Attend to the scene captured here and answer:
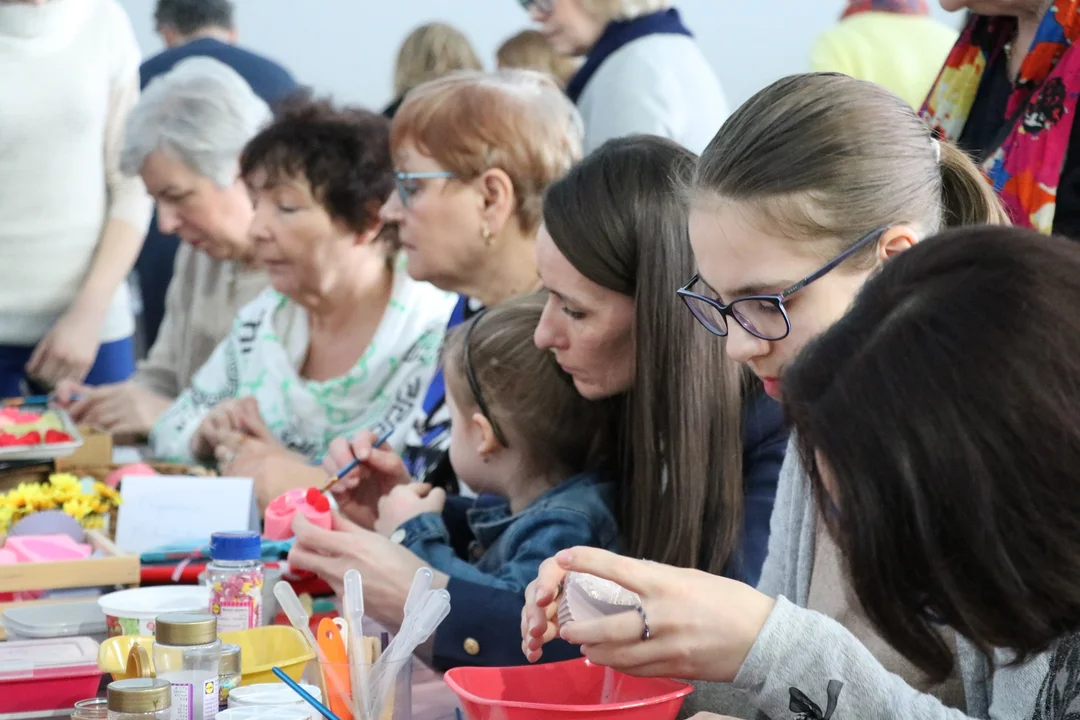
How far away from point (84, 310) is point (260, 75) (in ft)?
3.25

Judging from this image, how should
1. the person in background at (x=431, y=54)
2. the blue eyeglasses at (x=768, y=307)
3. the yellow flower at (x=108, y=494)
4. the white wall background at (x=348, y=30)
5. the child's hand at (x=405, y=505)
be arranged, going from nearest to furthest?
1. the blue eyeglasses at (x=768, y=307)
2. the child's hand at (x=405, y=505)
3. the yellow flower at (x=108, y=494)
4. the person in background at (x=431, y=54)
5. the white wall background at (x=348, y=30)

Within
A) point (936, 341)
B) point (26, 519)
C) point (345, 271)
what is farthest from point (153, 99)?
point (936, 341)

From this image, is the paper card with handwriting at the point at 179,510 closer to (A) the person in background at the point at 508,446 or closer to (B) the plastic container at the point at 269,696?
(A) the person in background at the point at 508,446

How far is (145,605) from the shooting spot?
1.45 meters

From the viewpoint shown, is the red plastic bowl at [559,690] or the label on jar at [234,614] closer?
the red plastic bowl at [559,690]

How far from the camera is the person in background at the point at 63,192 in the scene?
3191 mm

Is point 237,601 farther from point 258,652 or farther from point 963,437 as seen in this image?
point 963,437

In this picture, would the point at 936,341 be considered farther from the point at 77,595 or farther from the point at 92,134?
the point at 92,134

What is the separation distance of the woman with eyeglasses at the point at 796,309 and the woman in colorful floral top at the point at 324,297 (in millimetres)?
1275

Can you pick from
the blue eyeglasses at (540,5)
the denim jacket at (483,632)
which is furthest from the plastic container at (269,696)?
the blue eyeglasses at (540,5)

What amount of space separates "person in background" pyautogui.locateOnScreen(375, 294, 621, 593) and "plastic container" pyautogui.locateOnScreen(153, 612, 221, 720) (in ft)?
1.60

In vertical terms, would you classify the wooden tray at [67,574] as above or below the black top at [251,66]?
below

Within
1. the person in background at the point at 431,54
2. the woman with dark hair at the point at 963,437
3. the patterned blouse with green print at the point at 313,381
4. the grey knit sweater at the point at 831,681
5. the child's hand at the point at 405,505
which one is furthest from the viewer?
the person in background at the point at 431,54

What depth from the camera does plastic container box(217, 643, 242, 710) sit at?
3.82ft
